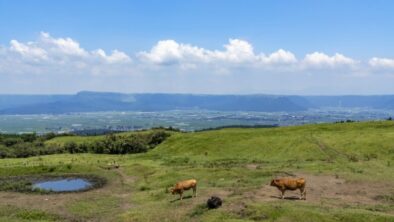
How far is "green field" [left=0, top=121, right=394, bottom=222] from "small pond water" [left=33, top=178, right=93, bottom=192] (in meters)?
3.00

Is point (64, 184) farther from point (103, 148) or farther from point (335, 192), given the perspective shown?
point (103, 148)

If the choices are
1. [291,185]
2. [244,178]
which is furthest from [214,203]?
[244,178]

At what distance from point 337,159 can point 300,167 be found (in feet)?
26.2

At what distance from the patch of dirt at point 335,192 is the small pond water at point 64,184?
23.0 metres

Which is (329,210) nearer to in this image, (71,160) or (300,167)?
(300,167)

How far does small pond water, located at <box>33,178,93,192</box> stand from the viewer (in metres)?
53.8

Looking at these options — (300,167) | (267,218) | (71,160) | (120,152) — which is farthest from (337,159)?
(120,152)

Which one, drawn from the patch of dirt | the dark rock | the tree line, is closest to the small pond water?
the dark rock

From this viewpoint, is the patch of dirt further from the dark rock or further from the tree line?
the tree line

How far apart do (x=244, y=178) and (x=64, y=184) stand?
22868mm

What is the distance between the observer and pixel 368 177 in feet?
152

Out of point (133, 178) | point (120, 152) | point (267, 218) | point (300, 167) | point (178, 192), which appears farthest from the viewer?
point (120, 152)

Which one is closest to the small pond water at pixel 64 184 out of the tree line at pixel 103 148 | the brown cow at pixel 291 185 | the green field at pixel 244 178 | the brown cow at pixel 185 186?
the green field at pixel 244 178

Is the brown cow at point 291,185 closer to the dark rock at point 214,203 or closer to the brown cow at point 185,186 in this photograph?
the dark rock at point 214,203
